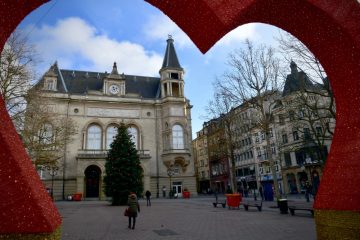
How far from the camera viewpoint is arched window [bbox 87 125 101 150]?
4428cm

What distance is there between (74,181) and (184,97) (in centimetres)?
2224

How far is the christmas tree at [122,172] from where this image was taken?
2822cm

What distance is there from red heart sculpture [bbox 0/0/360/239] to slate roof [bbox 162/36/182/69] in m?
46.8

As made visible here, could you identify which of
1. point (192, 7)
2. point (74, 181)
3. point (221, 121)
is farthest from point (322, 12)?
point (74, 181)

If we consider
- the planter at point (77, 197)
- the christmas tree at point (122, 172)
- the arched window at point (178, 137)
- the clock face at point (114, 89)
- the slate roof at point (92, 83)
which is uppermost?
the slate roof at point (92, 83)

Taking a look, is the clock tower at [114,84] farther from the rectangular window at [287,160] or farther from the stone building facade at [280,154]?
the rectangular window at [287,160]

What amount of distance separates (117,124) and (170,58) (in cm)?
1651

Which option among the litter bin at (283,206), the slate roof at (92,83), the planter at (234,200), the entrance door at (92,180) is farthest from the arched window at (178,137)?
the litter bin at (283,206)

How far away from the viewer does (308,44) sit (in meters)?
6.00

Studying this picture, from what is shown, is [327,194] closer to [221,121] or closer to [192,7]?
[192,7]

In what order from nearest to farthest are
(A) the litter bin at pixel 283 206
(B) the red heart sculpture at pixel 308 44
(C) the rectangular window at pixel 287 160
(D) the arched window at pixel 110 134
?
(B) the red heart sculpture at pixel 308 44, (A) the litter bin at pixel 283 206, (D) the arched window at pixel 110 134, (C) the rectangular window at pixel 287 160

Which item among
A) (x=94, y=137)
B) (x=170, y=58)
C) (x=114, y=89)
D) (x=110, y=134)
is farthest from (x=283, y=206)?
(x=170, y=58)

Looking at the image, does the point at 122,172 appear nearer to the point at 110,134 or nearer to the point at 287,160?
the point at 110,134

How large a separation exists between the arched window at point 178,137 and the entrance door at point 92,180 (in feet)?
42.3
